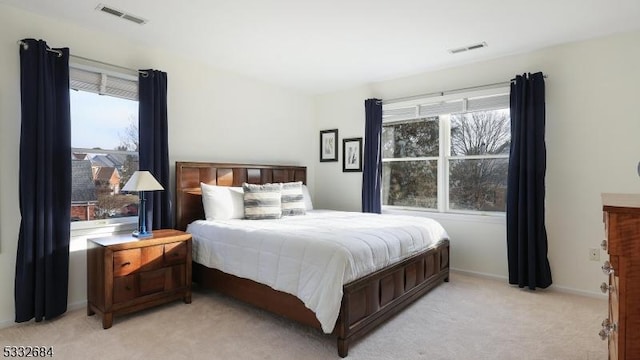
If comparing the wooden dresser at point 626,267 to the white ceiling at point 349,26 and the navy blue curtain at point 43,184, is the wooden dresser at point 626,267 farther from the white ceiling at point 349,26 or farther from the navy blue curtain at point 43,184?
the navy blue curtain at point 43,184

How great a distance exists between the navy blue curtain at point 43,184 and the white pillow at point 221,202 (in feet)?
3.84

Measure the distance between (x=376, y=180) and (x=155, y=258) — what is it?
2.81 metres

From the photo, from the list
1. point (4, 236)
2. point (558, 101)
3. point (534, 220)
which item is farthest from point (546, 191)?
point (4, 236)

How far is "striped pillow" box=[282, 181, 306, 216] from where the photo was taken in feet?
13.0

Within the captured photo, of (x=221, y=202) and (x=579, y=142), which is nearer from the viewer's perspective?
(x=579, y=142)

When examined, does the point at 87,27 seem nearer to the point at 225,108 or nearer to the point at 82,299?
the point at 225,108

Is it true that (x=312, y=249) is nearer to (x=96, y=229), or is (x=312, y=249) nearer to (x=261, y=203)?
(x=261, y=203)

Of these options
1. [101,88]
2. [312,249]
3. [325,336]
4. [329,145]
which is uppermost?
[101,88]

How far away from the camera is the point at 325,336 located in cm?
248

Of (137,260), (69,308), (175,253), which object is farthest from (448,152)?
(69,308)

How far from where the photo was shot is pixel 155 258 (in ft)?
9.43

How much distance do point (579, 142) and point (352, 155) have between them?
8.66ft

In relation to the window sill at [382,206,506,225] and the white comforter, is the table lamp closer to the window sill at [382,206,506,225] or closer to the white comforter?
the white comforter

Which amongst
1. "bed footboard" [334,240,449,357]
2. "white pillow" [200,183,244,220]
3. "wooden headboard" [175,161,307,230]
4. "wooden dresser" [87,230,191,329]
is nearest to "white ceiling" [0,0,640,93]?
"wooden headboard" [175,161,307,230]
